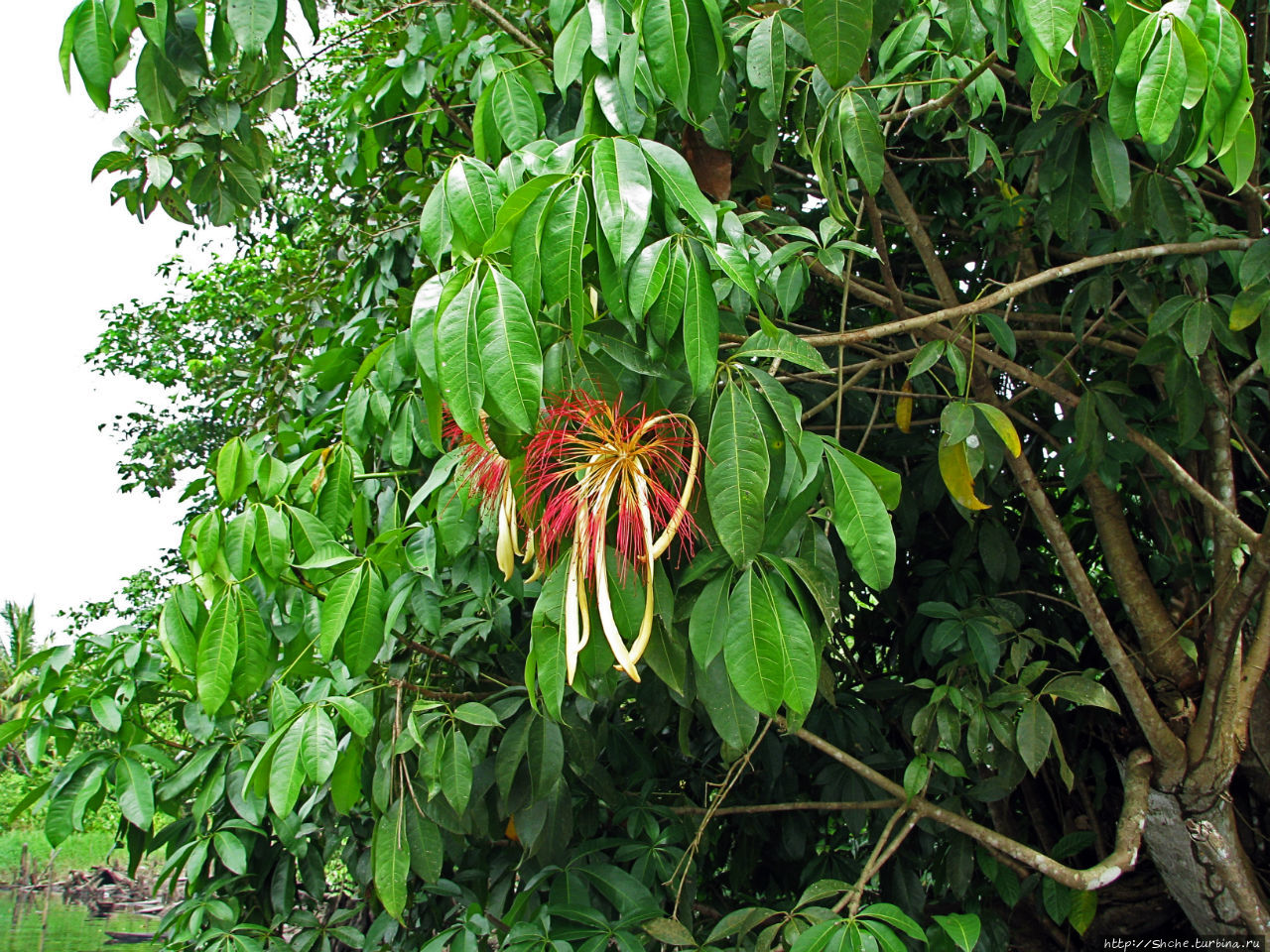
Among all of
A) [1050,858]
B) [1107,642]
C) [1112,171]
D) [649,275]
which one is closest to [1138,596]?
[1107,642]

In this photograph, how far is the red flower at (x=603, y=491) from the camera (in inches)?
29.5

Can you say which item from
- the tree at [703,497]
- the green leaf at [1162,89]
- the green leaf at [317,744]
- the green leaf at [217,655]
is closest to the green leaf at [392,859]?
the tree at [703,497]

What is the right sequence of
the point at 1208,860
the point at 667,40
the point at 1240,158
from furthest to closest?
the point at 1208,860 → the point at 1240,158 → the point at 667,40

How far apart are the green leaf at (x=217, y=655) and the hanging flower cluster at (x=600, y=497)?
15.0 inches

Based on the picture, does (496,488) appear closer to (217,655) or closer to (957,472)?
(217,655)

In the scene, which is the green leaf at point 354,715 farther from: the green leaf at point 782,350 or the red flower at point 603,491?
the green leaf at point 782,350

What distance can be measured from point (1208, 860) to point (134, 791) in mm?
1524

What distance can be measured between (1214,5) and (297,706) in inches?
47.7

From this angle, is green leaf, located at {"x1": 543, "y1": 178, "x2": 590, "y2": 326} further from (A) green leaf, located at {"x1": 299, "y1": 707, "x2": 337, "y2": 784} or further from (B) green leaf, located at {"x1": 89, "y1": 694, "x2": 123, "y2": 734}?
(B) green leaf, located at {"x1": 89, "y1": 694, "x2": 123, "y2": 734}

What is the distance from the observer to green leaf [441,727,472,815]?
1.10 meters

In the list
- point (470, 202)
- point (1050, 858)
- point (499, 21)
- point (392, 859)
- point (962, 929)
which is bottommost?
point (1050, 858)

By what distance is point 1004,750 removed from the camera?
4.59ft

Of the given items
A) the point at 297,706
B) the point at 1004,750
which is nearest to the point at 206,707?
the point at 297,706

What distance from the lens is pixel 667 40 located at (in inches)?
32.0
